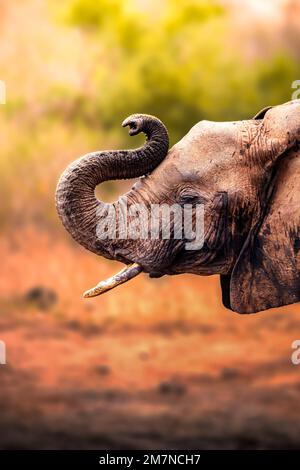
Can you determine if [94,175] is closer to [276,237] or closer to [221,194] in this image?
[221,194]

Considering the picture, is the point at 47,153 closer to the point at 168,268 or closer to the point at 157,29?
the point at 157,29

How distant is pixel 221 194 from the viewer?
8.16 ft

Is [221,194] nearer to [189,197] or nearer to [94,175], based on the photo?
[189,197]

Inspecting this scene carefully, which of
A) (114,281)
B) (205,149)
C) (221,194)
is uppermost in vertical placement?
(205,149)

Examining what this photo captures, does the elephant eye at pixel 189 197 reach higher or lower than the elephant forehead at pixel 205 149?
lower

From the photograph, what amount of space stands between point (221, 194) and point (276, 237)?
196 millimetres

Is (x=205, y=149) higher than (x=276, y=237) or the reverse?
higher

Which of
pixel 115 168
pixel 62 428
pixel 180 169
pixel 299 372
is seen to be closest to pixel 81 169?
pixel 115 168

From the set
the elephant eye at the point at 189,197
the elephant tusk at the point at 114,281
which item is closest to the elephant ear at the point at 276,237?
the elephant eye at the point at 189,197

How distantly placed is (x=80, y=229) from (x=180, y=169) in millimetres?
328

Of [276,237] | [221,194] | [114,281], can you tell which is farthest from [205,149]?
[114,281]

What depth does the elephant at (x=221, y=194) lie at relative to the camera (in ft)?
8.00

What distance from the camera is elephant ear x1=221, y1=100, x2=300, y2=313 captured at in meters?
2.41

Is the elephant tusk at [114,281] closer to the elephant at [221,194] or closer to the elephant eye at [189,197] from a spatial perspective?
the elephant at [221,194]
